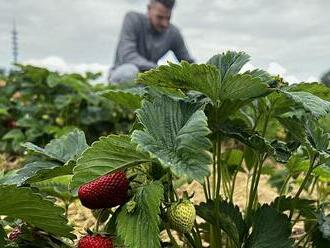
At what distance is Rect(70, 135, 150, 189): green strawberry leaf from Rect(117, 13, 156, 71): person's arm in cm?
352

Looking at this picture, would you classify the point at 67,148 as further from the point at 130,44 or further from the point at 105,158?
the point at 130,44

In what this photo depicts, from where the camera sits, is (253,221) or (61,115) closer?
(253,221)

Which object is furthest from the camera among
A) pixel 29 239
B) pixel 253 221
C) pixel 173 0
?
pixel 173 0

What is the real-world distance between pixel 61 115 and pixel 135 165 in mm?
2797

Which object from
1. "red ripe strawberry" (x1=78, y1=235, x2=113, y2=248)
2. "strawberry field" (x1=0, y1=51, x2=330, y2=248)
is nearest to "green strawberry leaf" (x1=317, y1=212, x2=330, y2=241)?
"strawberry field" (x1=0, y1=51, x2=330, y2=248)

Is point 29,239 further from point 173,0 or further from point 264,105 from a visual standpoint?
point 173,0

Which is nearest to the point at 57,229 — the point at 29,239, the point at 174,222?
the point at 29,239

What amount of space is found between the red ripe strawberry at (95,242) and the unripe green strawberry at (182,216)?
0.28ft

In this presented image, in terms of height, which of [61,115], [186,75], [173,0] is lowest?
[61,115]

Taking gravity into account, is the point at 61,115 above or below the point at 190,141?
below

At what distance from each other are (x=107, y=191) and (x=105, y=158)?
0.08m

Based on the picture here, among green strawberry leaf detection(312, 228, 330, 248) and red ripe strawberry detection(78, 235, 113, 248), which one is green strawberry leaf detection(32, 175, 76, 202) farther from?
green strawberry leaf detection(312, 228, 330, 248)

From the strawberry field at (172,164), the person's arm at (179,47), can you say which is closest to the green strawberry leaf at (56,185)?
the strawberry field at (172,164)

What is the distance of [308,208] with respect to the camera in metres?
1.17
